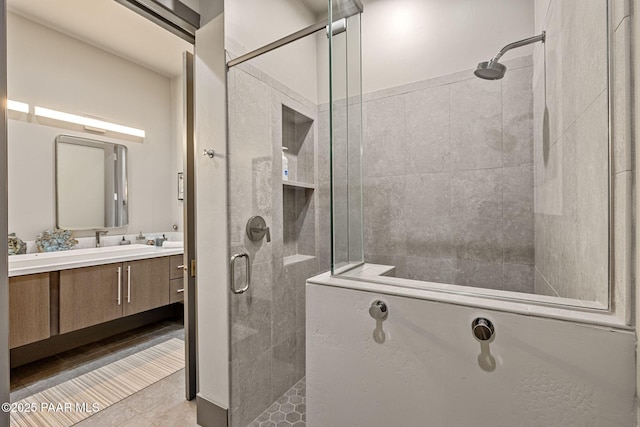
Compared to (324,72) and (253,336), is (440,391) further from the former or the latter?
(324,72)

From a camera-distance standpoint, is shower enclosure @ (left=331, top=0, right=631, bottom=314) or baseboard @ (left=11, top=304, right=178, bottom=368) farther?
baseboard @ (left=11, top=304, right=178, bottom=368)

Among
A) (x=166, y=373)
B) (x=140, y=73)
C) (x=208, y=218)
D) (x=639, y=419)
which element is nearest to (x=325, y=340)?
(x=639, y=419)

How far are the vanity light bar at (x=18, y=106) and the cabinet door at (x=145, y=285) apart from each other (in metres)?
1.45

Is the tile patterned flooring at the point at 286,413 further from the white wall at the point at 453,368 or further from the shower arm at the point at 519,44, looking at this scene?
the shower arm at the point at 519,44

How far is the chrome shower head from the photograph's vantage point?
1.48 meters

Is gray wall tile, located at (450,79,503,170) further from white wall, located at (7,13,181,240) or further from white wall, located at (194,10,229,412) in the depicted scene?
white wall, located at (7,13,181,240)

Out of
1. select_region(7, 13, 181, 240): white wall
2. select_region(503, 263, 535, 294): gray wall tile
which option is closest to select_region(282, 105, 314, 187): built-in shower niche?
select_region(503, 263, 535, 294): gray wall tile

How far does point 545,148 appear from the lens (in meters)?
1.23

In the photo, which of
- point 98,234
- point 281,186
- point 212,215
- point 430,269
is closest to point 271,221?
point 281,186

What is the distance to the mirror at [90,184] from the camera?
8.27ft

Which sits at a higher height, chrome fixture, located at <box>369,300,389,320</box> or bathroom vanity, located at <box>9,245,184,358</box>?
chrome fixture, located at <box>369,300,389,320</box>

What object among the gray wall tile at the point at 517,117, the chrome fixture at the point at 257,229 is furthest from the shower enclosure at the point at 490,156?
the chrome fixture at the point at 257,229

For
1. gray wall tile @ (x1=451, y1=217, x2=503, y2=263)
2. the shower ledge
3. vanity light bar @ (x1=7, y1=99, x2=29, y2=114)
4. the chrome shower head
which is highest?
vanity light bar @ (x1=7, y1=99, x2=29, y2=114)

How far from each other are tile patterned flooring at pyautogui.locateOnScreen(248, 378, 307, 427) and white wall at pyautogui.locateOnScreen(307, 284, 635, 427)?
758 millimetres
